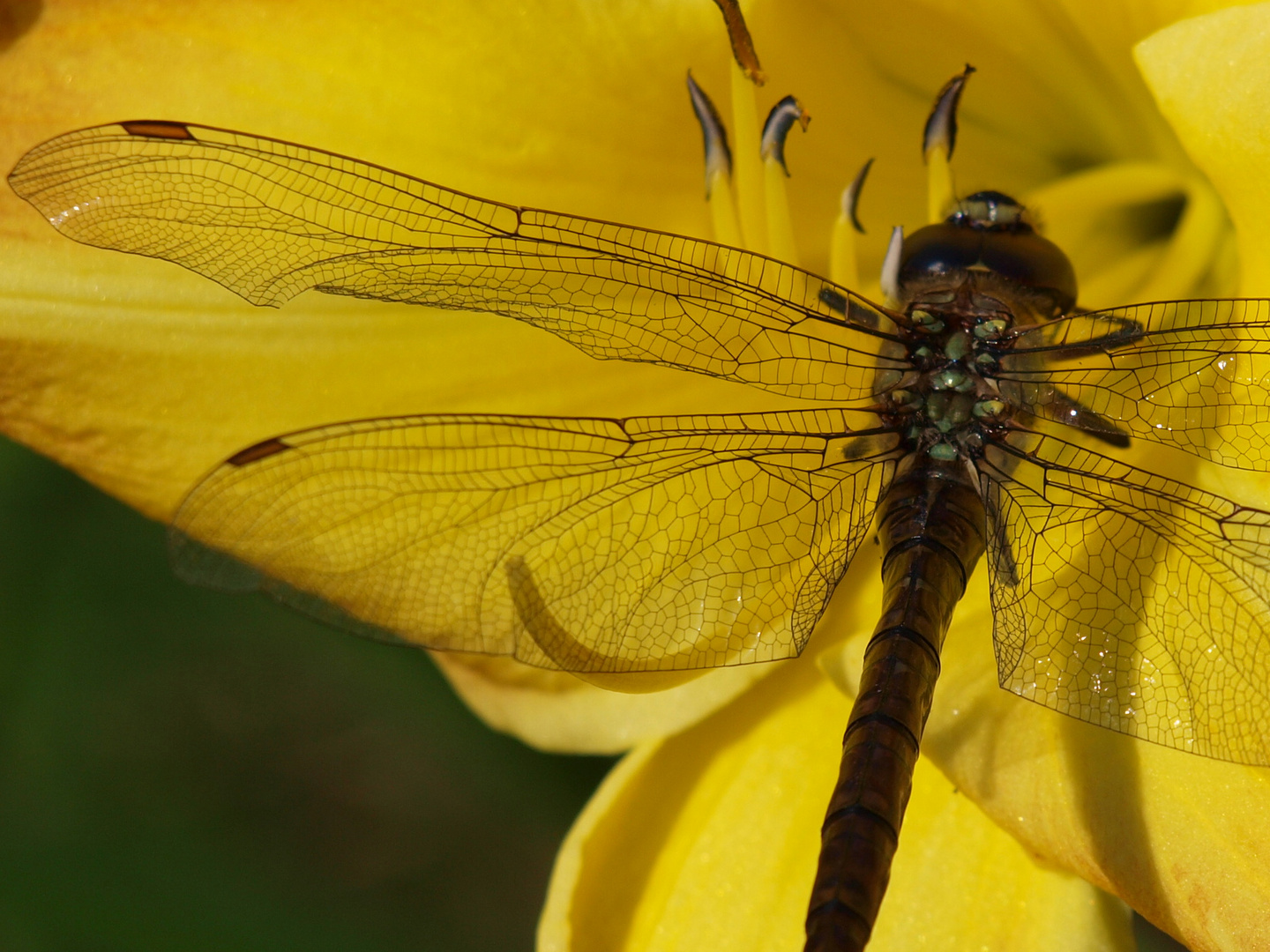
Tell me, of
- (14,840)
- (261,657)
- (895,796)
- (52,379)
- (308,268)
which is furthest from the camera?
(261,657)

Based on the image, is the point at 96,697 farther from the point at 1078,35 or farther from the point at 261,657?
the point at 1078,35

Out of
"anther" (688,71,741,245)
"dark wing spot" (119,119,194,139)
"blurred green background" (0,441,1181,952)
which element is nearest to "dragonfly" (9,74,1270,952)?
"dark wing spot" (119,119,194,139)

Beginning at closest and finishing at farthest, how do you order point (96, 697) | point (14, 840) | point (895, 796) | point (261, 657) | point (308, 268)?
point (895, 796), point (308, 268), point (14, 840), point (96, 697), point (261, 657)

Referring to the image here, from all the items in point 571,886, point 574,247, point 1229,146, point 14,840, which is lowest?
point 14,840

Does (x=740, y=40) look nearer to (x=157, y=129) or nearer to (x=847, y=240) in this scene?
(x=847, y=240)

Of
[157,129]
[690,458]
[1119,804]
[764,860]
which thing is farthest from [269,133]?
[1119,804]

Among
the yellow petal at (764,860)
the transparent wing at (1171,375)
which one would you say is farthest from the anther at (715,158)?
the yellow petal at (764,860)

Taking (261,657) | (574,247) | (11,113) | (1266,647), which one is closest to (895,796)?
(1266,647)
